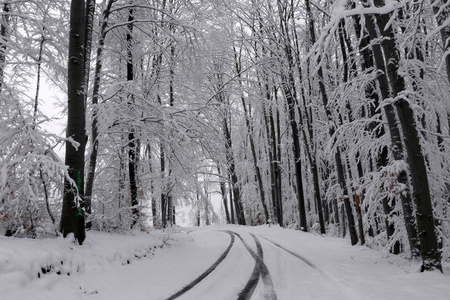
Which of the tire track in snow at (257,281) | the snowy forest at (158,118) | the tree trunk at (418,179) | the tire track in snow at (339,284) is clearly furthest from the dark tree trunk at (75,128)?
the tree trunk at (418,179)

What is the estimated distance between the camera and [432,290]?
480 centimetres

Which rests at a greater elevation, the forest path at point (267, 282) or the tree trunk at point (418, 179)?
the tree trunk at point (418, 179)

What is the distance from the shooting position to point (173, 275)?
6977 mm

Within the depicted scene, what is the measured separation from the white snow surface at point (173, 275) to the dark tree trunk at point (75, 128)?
46 centimetres

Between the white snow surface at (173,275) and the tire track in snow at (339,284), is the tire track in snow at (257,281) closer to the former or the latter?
the white snow surface at (173,275)

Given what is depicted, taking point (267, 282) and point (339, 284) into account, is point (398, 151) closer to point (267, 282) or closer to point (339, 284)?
point (339, 284)

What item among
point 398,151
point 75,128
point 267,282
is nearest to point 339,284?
point 267,282

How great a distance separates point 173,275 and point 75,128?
13.0 feet

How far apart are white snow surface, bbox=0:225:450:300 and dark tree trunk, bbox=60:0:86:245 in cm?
46

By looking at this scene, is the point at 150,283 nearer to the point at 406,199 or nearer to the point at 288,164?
the point at 406,199

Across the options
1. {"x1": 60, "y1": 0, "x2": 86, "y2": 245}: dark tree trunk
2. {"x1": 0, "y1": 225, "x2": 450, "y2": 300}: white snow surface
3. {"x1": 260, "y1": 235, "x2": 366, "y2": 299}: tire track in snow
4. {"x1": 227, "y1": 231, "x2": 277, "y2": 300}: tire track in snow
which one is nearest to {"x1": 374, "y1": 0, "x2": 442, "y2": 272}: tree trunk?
{"x1": 0, "y1": 225, "x2": 450, "y2": 300}: white snow surface

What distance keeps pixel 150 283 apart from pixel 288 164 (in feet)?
80.5

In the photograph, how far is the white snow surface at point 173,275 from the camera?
4.75 meters

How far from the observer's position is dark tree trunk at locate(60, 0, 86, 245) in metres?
7.01
